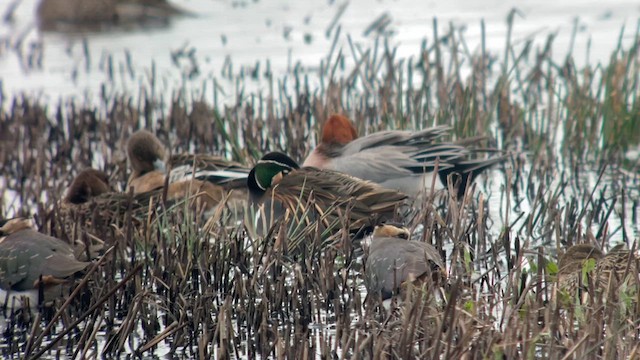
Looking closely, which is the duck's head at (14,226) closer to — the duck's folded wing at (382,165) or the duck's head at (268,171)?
the duck's head at (268,171)

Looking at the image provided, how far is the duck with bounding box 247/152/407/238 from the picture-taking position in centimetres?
509

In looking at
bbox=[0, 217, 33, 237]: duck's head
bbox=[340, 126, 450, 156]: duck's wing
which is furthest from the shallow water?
bbox=[0, 217, 33, 237]: duck's head

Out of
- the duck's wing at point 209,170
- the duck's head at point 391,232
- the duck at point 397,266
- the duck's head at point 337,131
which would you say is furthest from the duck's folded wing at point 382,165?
the duck at point 397,266

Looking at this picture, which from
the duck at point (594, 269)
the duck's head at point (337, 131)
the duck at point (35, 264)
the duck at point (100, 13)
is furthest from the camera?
the duck at point (100, 13)

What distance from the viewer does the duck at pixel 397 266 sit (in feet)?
12.4

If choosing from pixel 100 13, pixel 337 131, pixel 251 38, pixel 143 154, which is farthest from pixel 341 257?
pixel 100 13

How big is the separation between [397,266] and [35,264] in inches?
56.3

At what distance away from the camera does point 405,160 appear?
5902mm

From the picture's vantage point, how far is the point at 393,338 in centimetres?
340

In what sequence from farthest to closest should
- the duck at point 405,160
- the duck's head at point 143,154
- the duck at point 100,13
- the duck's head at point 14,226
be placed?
the duck at point 100,13
the duck's head at point 143,154
the duck at point 405,160
the duck's head at point 14,226

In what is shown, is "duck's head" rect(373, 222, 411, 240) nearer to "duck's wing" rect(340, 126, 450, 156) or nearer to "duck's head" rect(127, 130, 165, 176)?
"duck's wing" rect(340, 126, 450, 156)

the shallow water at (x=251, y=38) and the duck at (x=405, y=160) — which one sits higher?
the duck at (x=405, y=160)

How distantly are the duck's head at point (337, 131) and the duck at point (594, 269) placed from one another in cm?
235

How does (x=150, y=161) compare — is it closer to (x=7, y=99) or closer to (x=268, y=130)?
(x=268, y=130)
